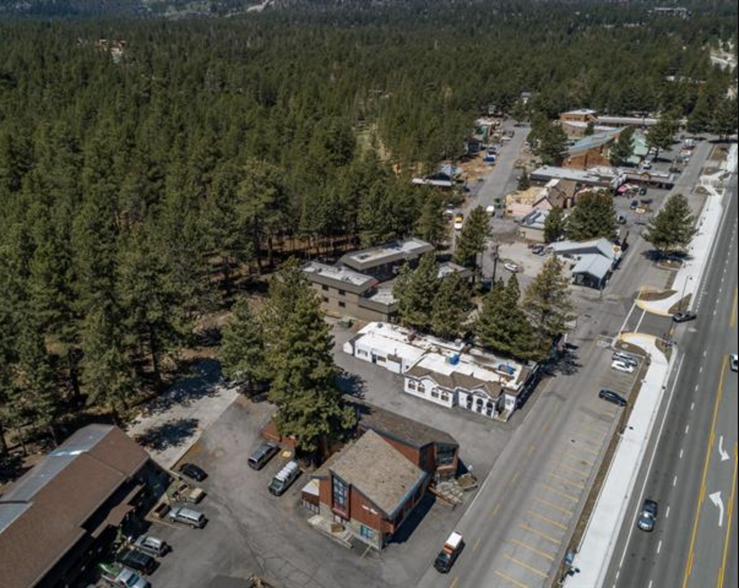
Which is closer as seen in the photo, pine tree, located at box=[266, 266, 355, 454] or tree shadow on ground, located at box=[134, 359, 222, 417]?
pine tree, located at box=[266, 266, 355, 454]

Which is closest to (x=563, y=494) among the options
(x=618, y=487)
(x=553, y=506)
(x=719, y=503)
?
(x=553, y=506)

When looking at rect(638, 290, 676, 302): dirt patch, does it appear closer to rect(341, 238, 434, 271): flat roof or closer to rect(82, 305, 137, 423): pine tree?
rect(341, 238, 434, 271): flat roof

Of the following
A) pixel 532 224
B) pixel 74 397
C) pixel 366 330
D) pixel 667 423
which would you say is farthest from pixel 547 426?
pixel 532 224

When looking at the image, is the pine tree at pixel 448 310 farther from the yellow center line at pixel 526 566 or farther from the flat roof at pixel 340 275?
the yellow center line at pixel 526 566

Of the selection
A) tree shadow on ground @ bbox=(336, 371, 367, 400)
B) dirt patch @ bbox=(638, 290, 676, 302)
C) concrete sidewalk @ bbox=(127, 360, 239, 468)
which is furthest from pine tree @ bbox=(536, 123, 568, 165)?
concrete sidewalk @ bbox=(127, 360, 239, 468)

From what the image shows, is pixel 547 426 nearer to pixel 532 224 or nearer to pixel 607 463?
pixel 607 463

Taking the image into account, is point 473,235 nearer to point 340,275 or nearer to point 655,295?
point 340,275

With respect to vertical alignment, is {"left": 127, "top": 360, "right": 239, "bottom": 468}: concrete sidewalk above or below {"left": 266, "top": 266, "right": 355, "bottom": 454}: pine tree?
below
